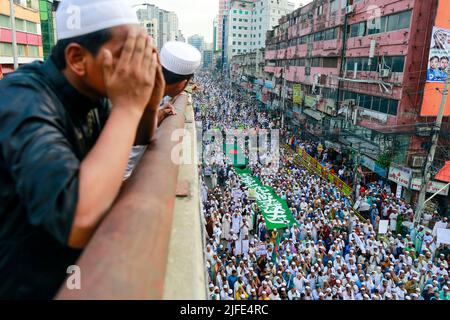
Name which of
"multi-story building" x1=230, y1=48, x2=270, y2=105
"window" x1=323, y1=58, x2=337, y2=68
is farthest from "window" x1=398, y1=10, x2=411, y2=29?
"multi-story building" x1=230, y1=48, x2=270, y2=105

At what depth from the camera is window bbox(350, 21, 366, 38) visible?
24.5 metres

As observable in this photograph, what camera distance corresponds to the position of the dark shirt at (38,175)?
3.08ft

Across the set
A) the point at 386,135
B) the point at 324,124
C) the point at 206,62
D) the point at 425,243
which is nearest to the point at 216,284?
the point at 425,243

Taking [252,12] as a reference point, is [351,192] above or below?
below

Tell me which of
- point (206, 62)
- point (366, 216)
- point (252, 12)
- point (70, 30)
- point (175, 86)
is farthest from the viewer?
point (206, 62)

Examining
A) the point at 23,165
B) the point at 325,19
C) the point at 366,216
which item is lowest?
the point at 366,216

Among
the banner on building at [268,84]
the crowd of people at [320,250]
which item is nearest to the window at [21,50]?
the crowd of people at [320,250]

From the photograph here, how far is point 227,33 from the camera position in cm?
11181

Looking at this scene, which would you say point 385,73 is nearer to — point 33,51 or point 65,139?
point 65,139

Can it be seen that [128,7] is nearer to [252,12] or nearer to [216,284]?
[216,284]

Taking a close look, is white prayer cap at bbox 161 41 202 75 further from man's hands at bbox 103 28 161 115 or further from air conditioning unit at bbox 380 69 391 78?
air conditioning unit at bbox 380 69 391 78

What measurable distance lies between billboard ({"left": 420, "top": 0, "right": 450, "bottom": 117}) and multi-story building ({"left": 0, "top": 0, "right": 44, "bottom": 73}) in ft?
76.4

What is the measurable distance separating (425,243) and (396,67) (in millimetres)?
11313

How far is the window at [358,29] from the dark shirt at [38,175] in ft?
85.9
